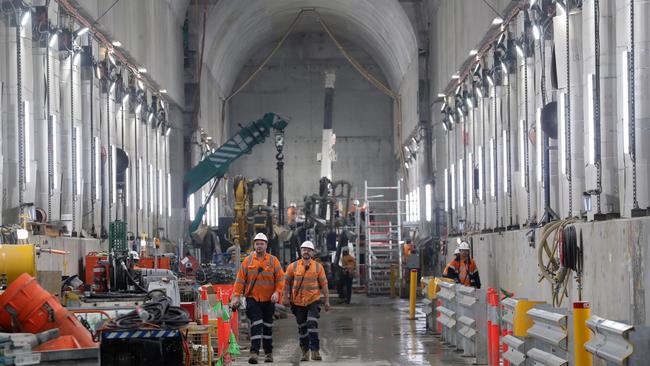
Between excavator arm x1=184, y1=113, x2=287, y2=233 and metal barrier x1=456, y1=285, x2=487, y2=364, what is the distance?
22649 millimetres

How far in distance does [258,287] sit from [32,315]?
6776 millimetres

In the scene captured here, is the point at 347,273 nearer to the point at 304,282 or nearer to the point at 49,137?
the point at 49,137

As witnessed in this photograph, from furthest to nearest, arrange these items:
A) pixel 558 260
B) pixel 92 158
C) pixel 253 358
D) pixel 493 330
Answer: pixel 92 158 < pixel 558 260 < pixel 253 358 < pixel 493 330

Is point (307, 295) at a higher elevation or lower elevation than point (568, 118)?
lower

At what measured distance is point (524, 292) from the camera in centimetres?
2292

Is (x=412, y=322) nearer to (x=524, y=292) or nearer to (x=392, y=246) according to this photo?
(x=524, y=292)

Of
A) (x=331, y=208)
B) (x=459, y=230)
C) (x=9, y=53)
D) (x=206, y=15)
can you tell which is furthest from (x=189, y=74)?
(x=9, y=53)

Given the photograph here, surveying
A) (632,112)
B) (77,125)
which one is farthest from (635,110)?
(77,125)

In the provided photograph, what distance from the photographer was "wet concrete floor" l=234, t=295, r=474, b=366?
59.5 feet

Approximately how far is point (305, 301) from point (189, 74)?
2776 centimetres

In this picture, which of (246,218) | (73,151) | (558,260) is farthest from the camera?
(246,218)

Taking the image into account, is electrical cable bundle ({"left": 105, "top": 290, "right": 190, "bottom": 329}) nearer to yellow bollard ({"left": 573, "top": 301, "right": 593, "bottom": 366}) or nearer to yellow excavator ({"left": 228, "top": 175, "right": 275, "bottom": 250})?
yellow bollard ({"left": 573, "top": 301, "right": 593, "bottom": 366})

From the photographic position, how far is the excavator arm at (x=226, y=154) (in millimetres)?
41656

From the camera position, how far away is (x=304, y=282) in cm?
1795
